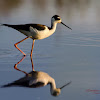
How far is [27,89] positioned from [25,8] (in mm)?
13400

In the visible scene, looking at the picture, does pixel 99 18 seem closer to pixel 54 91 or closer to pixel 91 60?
pixel 91 60

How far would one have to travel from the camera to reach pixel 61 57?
8305 mm

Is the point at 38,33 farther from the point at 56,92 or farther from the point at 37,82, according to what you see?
the point at 56,92

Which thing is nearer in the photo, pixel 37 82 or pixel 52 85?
pixel 52 85

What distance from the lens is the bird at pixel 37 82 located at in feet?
18.9

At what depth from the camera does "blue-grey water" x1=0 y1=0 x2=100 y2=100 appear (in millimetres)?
5598

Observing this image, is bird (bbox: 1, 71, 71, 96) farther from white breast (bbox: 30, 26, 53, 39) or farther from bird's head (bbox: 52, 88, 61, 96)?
white breast (bbox: 30, 26, 53, 39)

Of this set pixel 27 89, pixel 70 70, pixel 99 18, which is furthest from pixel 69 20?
pixel 27 89

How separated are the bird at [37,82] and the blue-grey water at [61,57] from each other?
10 centimetres

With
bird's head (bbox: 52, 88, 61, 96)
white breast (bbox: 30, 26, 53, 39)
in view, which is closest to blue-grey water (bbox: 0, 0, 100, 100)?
bird's head (bbox: 52, 88, 61, 96)

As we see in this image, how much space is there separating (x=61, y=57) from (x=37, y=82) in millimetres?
2264

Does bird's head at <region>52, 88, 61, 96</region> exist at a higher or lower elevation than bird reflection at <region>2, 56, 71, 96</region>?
lower

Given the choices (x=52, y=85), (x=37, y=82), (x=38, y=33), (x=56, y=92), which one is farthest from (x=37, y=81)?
(x=38, y=33)

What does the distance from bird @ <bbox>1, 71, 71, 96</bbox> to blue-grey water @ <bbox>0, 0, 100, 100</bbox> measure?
10 centimetres
